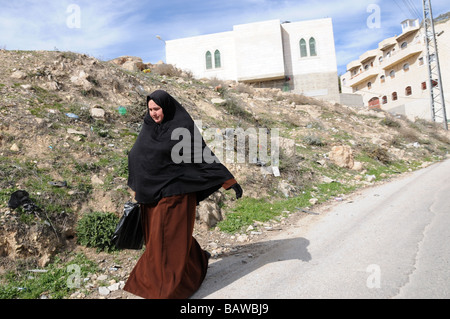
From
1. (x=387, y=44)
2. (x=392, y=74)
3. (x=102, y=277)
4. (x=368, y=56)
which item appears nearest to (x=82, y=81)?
(x=102, y=277)

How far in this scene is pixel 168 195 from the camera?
106 inches

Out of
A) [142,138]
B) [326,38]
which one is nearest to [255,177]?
[142,138]

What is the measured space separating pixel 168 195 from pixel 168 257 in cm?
57

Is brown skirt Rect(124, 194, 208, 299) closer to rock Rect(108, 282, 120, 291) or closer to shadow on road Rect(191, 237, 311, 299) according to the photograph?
shadow on road Rect(191, 237, 311, 299)

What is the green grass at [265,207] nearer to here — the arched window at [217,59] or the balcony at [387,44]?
the arched window at [217,59]

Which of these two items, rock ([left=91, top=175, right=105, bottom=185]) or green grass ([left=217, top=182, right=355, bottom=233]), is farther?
green grass ([left=217, top=182, right=355, bottom=233])

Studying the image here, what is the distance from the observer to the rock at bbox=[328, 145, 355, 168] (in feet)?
28.9

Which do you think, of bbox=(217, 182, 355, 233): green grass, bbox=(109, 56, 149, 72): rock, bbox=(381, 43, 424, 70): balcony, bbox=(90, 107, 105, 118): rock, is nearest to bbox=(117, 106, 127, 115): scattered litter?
bbox=(90, 107, 105, 118): rock

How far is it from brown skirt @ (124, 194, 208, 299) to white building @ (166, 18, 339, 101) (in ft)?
70.6

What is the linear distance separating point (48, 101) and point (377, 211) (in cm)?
704
